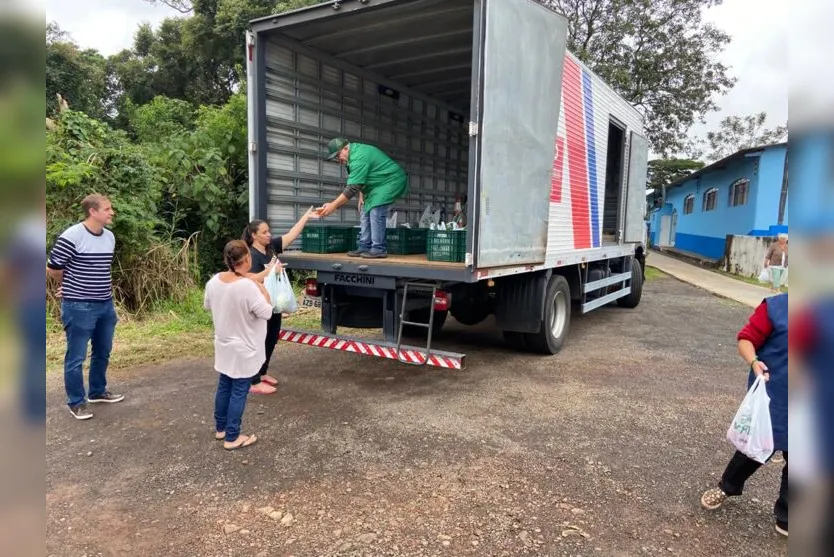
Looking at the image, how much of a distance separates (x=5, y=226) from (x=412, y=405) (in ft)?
13.7

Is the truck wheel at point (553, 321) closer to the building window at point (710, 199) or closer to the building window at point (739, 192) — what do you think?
the building window at point (739, 192)

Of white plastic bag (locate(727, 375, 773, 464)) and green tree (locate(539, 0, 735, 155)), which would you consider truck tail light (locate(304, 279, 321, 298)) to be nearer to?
white plastic bag (locate(727, 375, 773, 464))

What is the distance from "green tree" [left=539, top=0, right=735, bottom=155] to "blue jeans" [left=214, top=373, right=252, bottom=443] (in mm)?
15902

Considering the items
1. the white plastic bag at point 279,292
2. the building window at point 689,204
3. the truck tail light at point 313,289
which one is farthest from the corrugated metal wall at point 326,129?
the building window at point 689,204

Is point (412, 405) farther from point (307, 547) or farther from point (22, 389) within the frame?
point (22, 389)

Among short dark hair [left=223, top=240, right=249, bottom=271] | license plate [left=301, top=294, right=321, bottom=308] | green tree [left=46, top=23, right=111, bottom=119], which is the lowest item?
license plate [left=301, top=294, right=321, bottom=308]

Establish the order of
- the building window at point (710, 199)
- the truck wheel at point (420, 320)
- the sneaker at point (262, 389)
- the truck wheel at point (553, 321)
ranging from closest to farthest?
the sneaker at point (262, 389) < the truck wheel at point (420, 320) < the truck wheel at point (553, 321) < the building window at point (710, 199)

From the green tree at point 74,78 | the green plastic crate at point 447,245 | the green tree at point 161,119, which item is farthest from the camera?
the green tree at point 74,78

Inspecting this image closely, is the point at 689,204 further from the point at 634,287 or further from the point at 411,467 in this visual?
the point at 411,467

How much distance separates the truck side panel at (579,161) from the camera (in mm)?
5680

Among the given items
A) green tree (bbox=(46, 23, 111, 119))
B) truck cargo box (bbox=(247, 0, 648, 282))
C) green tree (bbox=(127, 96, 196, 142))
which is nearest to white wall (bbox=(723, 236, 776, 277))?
truck cargo box (bbox=(247, 0, 648, 282))

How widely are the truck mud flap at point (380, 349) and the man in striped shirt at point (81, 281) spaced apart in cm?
152

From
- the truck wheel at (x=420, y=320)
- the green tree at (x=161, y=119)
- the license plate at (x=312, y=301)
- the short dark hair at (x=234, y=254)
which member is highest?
the green tree at (x=161, y=119)

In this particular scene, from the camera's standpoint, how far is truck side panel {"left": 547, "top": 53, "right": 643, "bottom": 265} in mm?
5680
